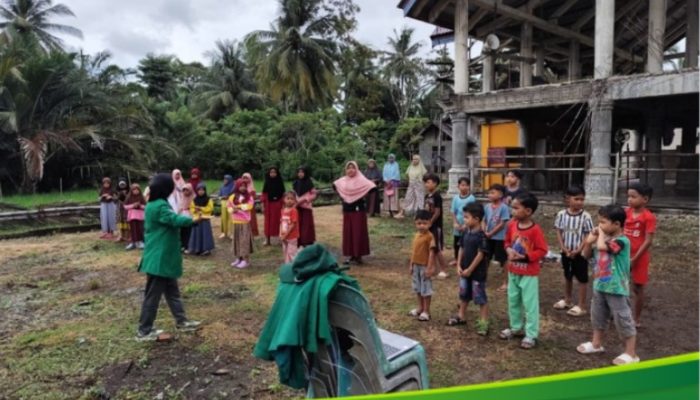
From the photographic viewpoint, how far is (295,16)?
2378 centimetres

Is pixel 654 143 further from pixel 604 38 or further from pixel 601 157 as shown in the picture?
pixel 604 38

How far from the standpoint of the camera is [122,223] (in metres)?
9.12

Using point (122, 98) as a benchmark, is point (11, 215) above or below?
below

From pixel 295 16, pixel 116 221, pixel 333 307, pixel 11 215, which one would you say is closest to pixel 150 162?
pixel 11 215

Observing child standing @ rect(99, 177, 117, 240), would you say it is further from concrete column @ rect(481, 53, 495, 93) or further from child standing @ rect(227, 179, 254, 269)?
concrete column @ rect(481, 53, 495, 93)

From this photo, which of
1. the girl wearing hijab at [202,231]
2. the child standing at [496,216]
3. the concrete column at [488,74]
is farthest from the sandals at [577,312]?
the concrete column at [488,74]

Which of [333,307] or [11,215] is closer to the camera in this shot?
[333,307]

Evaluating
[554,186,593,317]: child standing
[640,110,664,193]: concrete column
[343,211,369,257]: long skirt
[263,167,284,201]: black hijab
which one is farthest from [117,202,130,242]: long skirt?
[640,110,664,193]: concrete column

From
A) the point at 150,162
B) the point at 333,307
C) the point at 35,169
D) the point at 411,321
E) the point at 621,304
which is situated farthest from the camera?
the point at 150,162

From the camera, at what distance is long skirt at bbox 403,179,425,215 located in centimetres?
1138

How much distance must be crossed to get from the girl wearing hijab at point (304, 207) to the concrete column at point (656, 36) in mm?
8108

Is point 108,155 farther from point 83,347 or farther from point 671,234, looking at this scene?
point 671,234

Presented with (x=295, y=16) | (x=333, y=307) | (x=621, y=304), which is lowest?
(x=621, y=304)

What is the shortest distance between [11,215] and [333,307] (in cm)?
1156
